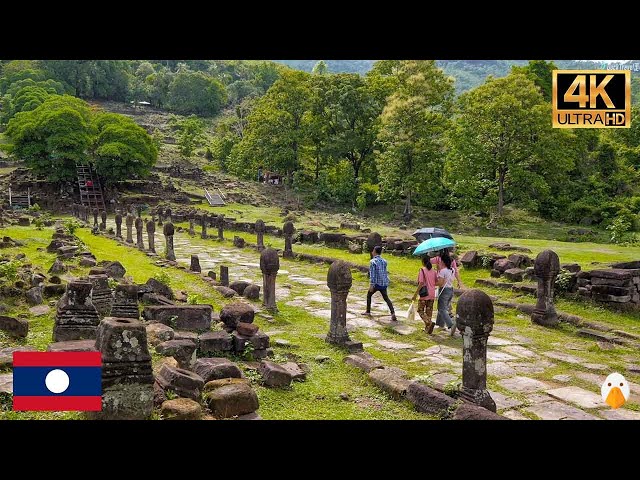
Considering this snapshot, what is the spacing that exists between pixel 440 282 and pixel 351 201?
32.4 m

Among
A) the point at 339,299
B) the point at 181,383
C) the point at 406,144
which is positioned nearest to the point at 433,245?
the point at 339,299

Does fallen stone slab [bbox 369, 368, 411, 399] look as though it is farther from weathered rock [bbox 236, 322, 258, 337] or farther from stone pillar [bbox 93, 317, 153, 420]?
stone pillar [bbox 93, 317, 153, 420]

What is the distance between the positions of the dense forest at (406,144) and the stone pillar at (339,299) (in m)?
Result: 20.8

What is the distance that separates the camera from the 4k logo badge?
693 cm

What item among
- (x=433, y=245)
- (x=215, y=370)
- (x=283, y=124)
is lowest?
(x=215, y=370)

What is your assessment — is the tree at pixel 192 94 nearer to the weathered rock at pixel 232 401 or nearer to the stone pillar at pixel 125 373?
the weathered rock at pixel 232 401

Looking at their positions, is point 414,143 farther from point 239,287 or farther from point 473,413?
point 473,413

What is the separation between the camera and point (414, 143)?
1325 inches

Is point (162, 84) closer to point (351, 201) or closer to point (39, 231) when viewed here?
point (351, 201)

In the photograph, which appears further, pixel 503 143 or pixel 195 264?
pixel 503 143

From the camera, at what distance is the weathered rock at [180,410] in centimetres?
523

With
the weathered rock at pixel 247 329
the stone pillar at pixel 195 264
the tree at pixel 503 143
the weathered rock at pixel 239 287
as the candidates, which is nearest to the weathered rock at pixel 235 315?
the weathered rock at pixel 247 329

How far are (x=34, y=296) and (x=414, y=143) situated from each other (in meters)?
27.0

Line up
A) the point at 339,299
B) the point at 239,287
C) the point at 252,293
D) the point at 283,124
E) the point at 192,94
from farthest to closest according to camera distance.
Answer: the point at 192,94 < the point at 283,124 < the point at 239,287 < the point at 252,293 < the point at 339,299
